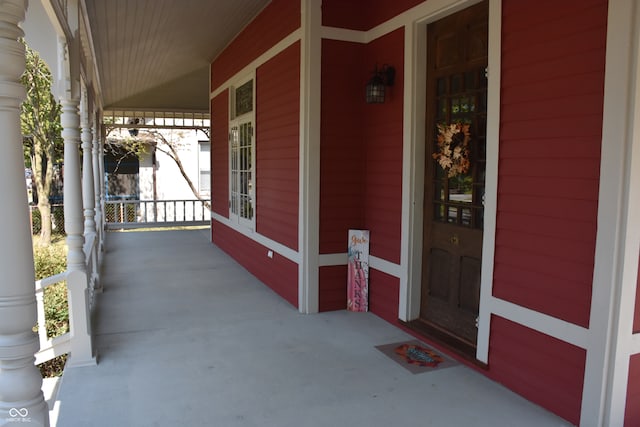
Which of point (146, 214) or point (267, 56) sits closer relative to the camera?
point (267, 56)

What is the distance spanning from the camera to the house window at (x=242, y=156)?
21.8 ft

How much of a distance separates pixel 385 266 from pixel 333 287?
0.64 m

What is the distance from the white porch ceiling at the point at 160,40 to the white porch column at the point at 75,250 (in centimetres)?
224

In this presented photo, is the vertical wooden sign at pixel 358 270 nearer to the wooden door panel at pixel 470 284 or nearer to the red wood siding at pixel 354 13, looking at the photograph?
the wooden door panel at pixel 470 284

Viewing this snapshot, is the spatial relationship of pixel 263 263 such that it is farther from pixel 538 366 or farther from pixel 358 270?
pixel 538 366

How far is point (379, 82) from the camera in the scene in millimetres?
4266

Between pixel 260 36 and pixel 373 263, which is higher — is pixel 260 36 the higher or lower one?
the higher one

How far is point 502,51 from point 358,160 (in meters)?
1.94

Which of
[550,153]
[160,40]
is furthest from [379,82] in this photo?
[160,40]

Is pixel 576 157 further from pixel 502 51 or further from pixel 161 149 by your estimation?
pixel 161 149

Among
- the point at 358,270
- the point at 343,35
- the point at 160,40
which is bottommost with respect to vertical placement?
the point at 358,270

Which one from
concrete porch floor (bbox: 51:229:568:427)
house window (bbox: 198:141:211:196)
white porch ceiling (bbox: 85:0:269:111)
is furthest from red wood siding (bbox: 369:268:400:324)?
house window (bbox: 198:141:211:196)

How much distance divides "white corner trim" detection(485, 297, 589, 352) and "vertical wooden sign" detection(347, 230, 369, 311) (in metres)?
1.65

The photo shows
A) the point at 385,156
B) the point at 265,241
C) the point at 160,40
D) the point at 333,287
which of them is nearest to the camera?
the point at 385,156
